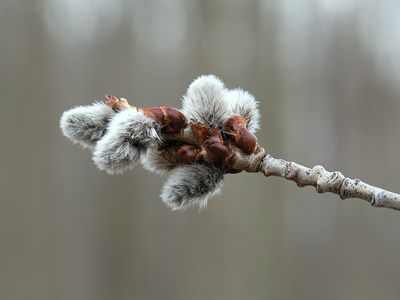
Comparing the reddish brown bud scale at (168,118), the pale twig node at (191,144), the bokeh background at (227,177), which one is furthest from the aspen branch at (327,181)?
the bokeh background at (227,177)

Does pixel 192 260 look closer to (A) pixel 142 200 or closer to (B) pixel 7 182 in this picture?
(A) pixel 142 200

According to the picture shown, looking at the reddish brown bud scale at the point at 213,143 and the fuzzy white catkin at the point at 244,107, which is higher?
the fuzzy white catkin at the point at 244,107

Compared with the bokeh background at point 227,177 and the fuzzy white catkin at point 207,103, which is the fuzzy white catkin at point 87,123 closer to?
the fuzzy white catkin at point 207,103

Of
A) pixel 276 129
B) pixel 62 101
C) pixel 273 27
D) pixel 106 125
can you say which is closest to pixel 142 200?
pixel 62 101

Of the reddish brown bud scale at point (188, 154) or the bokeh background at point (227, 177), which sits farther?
the bokeh background at point (227, 177)

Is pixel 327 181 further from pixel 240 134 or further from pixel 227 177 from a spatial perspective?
pixel 227 177

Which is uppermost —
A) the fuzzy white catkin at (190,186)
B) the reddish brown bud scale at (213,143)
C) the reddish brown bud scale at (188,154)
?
the reddish brown bud scale at (213,143)

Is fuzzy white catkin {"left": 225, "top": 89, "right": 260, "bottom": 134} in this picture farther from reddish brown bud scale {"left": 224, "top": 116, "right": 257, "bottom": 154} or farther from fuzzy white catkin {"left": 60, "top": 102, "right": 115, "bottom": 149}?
Result: fuzzy white catkin {"left": 60, "top": 102, "right": 115, "bottom": 149}
